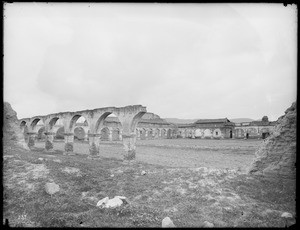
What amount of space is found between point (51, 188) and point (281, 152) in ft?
27.7

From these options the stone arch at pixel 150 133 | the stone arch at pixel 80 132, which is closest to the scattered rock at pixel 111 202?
the stone arch at pixel 80 132

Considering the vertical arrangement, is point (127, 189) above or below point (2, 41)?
below

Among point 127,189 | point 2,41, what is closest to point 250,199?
point 127,189

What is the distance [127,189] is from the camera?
808 centimetres

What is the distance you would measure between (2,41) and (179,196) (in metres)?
6.50

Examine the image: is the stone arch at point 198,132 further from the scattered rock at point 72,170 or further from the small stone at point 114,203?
the small stone at point 114,203

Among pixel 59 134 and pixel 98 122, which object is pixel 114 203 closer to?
pixel 98 122

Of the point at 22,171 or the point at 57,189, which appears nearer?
the point at 57,189

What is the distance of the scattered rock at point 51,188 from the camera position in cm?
715

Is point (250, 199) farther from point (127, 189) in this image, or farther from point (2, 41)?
point (2, 41)

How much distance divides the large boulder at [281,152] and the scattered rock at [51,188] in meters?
7.47

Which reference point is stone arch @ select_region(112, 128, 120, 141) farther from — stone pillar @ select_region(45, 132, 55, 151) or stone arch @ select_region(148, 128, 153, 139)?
stone pillar @ select_region(45, 132, 55, 151)

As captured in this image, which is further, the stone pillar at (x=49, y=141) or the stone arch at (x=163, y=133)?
the stone arch at (x=163, y=133)

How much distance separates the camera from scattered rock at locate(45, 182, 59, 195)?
7154 millimetres
